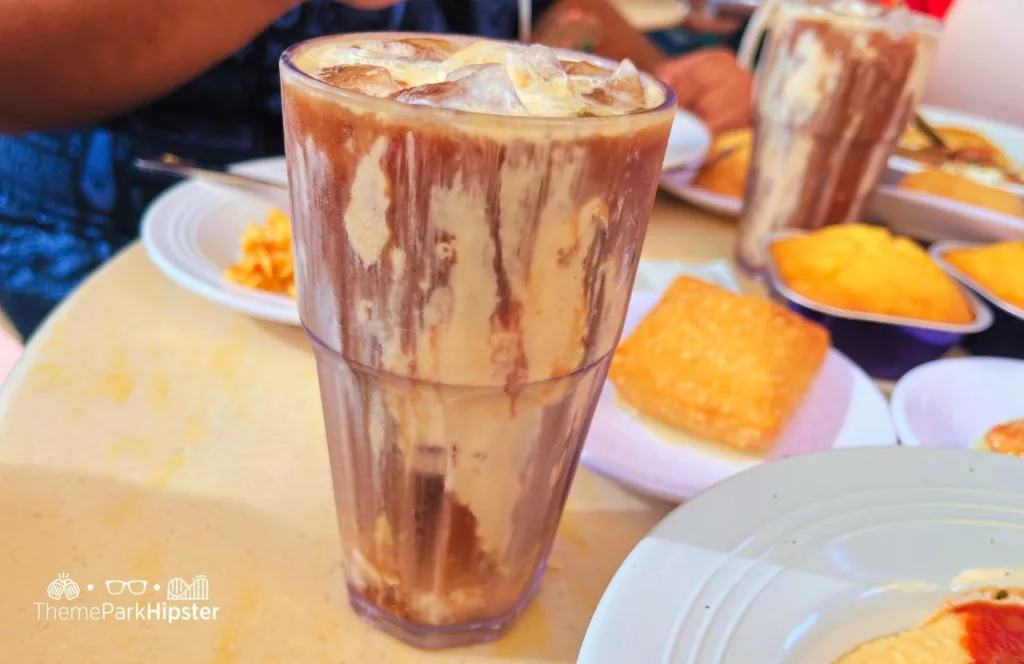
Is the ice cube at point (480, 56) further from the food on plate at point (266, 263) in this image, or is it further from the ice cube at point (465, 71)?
the food on plate at point (266, 263)

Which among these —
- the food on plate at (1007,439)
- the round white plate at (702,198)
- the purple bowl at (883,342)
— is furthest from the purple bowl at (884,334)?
the round white plate at (702,198)

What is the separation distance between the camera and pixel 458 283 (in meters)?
0.30

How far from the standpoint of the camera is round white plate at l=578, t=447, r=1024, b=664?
316 millimetres

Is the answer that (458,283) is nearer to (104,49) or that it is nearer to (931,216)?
(104,49)

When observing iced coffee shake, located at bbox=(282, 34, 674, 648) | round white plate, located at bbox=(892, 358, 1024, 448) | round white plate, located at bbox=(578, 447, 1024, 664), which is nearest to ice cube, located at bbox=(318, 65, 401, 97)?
iced coffee shake, located at bbox=(282, 34, 674, 648)

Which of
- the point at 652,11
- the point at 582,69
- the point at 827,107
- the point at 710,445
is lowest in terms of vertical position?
the point at 652,11

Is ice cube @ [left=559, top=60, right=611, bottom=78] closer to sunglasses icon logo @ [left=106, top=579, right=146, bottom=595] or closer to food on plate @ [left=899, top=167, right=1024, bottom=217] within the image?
sunglasses icon logo @ [left=106, top=579, right=146, bottom=595]

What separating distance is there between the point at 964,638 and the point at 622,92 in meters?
0.31

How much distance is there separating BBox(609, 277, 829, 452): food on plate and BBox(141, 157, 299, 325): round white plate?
0.92 feet

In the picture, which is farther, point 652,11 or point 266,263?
point 652,11

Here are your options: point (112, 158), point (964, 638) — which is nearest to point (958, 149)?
point (964, 638)

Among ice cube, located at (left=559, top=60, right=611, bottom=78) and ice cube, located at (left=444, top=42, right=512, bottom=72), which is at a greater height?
ice cube, located at (left=444, top=42, right=512, bottom=72)

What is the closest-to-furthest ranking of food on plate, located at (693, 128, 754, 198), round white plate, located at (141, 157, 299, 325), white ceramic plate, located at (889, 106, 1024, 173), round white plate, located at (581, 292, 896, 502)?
round white plate, located at (581, 292, 896, 502), round white plate, located at (141, 157, 299, 325), food on plate, located at (693, 128, 754, 198), white ceramic plate, located at (889, 106, 1024, 173)

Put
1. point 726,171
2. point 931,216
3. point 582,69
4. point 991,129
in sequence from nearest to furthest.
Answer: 1. point 582,69
2. point 931,216
3. point 726,171
4. point 991,129
